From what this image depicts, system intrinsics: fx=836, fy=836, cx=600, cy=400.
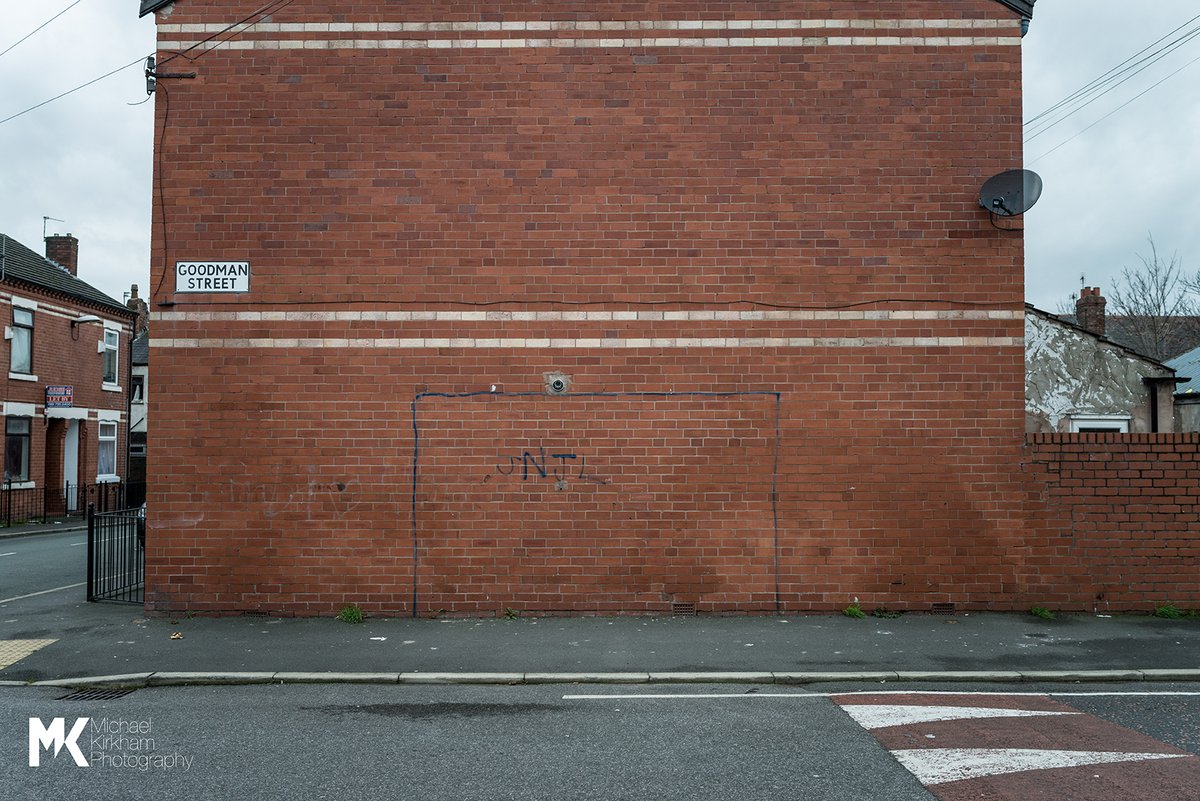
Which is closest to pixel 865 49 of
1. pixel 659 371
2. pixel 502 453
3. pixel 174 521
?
pixel 659 371

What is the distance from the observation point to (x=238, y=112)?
33.0ft

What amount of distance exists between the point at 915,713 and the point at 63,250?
33.8 meters

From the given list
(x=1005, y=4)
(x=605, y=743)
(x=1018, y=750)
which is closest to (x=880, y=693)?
(x=1018, y=750)

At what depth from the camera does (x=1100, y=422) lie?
599 inches

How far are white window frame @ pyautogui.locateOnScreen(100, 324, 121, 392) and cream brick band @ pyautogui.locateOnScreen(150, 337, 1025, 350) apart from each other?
22.8m

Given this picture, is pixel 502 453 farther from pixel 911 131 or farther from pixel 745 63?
pixel 911 131

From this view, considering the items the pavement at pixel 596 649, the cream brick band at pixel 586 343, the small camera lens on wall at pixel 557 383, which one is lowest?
the pavement at pixel 596 649

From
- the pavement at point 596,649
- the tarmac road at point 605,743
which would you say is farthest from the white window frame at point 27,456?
the tarmac road at point 605,743

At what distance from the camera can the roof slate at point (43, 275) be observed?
2473 cm

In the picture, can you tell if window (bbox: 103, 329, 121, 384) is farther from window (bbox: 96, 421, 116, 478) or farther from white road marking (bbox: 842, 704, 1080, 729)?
white road marking (bbox: 842, 704, 1080, 729)

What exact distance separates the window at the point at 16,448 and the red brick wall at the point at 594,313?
18640 millimetres

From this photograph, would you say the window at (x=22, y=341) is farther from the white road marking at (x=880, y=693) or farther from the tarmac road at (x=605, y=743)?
the white road marking at (x=880, y=693)

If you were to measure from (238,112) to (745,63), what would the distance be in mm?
6147

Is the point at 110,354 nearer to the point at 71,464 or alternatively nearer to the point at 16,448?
the point at 71,464
